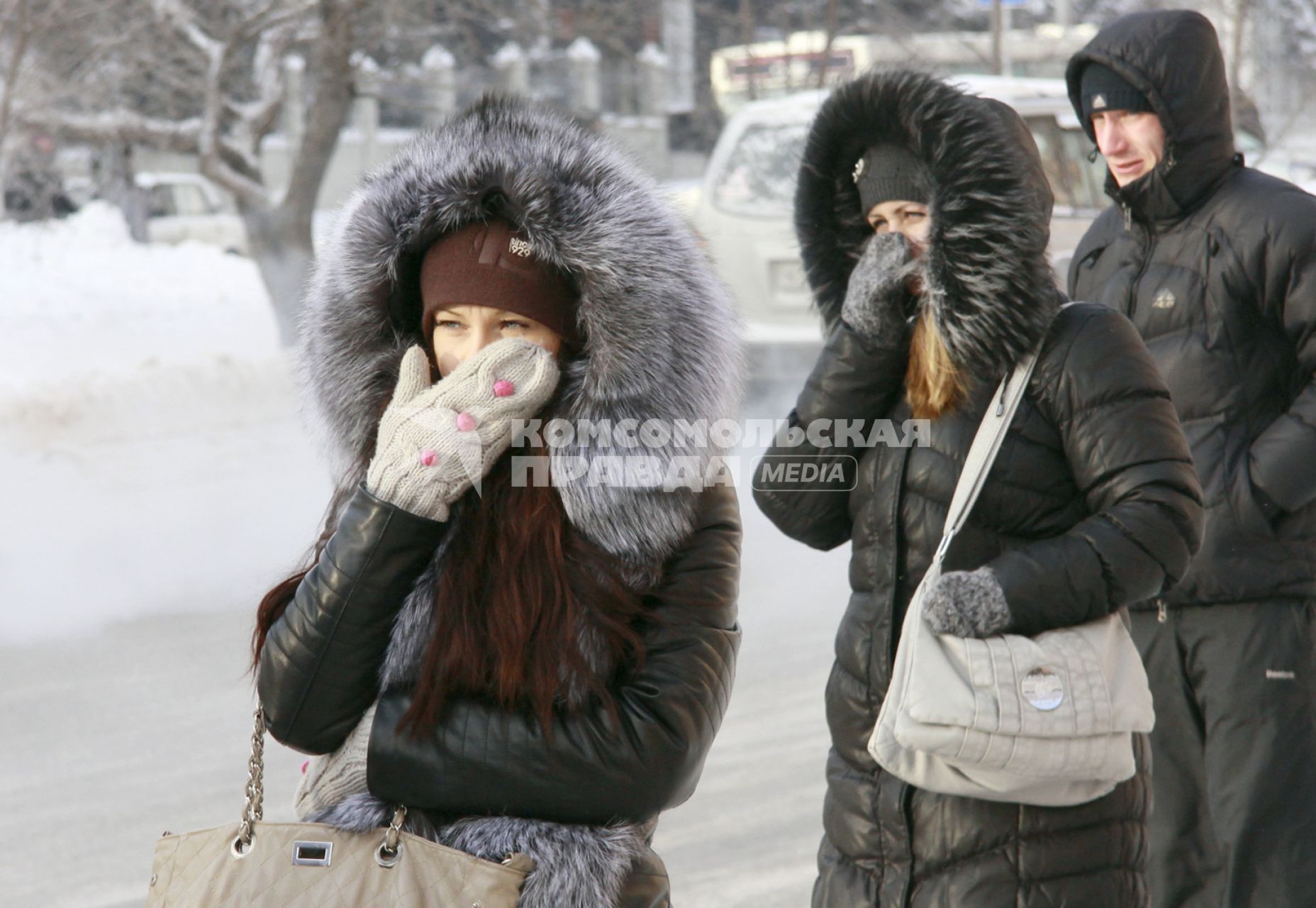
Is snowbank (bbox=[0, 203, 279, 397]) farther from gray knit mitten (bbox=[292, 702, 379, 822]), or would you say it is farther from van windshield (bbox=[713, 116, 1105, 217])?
gray knit mitten (bbox=[292, 702, 379, 822])

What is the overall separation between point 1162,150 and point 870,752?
5.97 ft

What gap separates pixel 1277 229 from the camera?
334 centimetres

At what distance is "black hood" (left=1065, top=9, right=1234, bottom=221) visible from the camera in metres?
3.46

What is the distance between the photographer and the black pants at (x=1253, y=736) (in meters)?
3.25

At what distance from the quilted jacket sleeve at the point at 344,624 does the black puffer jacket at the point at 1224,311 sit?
2067mm

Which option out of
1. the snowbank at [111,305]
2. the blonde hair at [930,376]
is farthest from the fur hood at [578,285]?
the snowbank at [111,305]

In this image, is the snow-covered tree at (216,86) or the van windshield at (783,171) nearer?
the van windshield at (783,171)

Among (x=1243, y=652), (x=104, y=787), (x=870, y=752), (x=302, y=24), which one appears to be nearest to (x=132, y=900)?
(x=104, y=787)

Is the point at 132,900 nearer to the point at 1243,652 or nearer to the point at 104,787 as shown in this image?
the point at 104,787

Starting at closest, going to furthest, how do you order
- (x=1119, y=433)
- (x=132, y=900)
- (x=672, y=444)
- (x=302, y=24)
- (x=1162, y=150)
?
(x=672, y=444), (x=1119, y=433), (x=1162, y=150), (x=132, y=900), (x=302, y=24)

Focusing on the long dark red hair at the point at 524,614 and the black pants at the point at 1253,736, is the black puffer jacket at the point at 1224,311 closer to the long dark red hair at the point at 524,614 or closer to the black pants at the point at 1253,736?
the black pants at the point at 1253,736

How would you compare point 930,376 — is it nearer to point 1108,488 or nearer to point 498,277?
point 1108,488

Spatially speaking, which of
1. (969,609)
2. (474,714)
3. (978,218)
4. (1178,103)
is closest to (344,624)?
(474,714)

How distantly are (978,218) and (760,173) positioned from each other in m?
6.35
